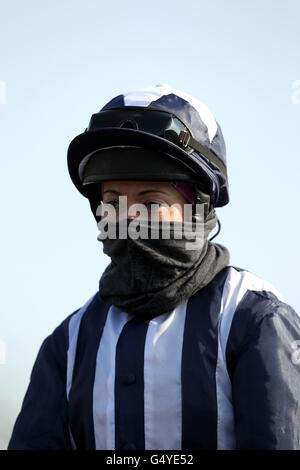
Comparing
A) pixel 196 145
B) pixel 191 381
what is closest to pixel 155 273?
pixel 191 381

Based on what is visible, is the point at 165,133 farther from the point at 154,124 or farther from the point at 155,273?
the point at 155,273

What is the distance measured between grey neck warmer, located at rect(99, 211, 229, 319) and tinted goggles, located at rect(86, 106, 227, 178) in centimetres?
40

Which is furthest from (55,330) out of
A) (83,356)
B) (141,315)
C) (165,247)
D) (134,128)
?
(134,128)

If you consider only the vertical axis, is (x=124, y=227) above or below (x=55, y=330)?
above

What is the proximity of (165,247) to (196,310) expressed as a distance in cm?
32

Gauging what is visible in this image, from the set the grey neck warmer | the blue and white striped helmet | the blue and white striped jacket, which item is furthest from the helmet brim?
the blue and white striped jacket

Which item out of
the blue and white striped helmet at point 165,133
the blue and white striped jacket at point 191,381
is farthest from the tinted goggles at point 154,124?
the blue and white striped jacket at point 191,381

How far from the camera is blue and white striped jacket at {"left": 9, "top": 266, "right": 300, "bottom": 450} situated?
3092mm

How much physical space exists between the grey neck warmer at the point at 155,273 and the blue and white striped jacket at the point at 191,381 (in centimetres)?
7

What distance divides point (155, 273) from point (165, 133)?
26.0 inches

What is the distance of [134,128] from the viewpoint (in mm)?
3549
